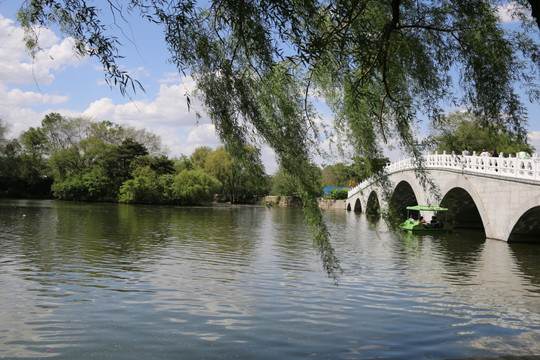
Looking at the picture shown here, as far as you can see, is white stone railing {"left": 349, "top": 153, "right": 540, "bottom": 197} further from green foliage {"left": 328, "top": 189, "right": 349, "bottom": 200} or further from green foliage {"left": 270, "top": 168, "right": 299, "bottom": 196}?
green foliage {"left": 328, "top": 189, "right": 349, "bottom": 200}

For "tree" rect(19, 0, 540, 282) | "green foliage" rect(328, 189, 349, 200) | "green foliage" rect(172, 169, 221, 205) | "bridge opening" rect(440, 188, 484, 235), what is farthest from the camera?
"green foliage" rect(328, 189, 349, 200)

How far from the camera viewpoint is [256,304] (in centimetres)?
747

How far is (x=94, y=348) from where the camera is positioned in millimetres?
5238


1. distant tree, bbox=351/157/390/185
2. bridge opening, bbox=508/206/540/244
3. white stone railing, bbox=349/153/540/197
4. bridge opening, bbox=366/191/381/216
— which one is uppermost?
white stone railing, bbox=349/153/540/197

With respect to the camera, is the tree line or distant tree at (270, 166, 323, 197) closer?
distant tree at (270, 166, 323, 197)

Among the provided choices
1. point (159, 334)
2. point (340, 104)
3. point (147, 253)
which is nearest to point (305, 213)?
point (340, 104)

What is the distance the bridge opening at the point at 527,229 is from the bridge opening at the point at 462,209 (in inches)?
197

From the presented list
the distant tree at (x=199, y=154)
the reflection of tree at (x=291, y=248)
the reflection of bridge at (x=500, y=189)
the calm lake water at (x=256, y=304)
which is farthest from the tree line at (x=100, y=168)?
the calm lake water at (x=256, y=304)

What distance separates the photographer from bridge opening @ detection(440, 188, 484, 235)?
24095 mm

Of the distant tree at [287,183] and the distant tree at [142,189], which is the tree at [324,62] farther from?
the distant tree at [142,189]

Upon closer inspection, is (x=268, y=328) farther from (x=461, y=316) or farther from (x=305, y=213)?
(x=461, y=316)

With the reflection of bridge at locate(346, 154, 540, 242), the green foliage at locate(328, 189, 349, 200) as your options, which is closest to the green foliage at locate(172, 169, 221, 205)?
the green foliage at locate(328, 189, 349, 200)

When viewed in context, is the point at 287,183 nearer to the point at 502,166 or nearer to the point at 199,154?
the point at 502,166

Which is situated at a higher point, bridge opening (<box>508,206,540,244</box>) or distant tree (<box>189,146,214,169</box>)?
distant tree (<box>189,146,214,169</box>)
